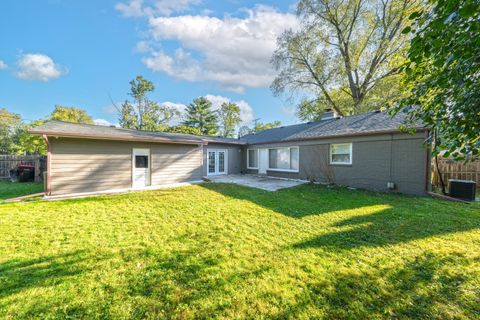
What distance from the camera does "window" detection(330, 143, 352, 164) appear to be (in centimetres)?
954

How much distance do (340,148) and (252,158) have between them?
254 inches

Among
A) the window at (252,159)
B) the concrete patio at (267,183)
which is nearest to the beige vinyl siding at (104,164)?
the concrete patio at (267,183)

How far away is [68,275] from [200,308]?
6.31 feet

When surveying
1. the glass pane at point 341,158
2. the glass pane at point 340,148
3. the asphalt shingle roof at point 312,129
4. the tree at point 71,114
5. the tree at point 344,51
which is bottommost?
the glass pane at point 341,158

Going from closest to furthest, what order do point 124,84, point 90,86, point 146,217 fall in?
point 146,217
point 90,86
point 124,84

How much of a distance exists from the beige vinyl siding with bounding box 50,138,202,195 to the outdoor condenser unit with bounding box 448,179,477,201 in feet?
35.9

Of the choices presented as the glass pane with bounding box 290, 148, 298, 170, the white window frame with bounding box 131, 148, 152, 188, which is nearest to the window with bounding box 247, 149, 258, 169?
the glass pane with bounding box 290, 148, 298, 170

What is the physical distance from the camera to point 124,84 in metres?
25.7

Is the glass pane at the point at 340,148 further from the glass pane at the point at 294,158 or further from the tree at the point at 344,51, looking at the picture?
the tree at the point at 344,51

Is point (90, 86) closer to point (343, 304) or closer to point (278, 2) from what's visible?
point (278, 2)

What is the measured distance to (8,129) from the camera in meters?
26.9

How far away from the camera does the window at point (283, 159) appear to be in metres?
11.9

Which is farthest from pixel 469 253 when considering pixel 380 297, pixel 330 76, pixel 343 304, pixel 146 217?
pixel 330 76

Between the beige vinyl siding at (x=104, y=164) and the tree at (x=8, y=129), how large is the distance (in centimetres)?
2869
